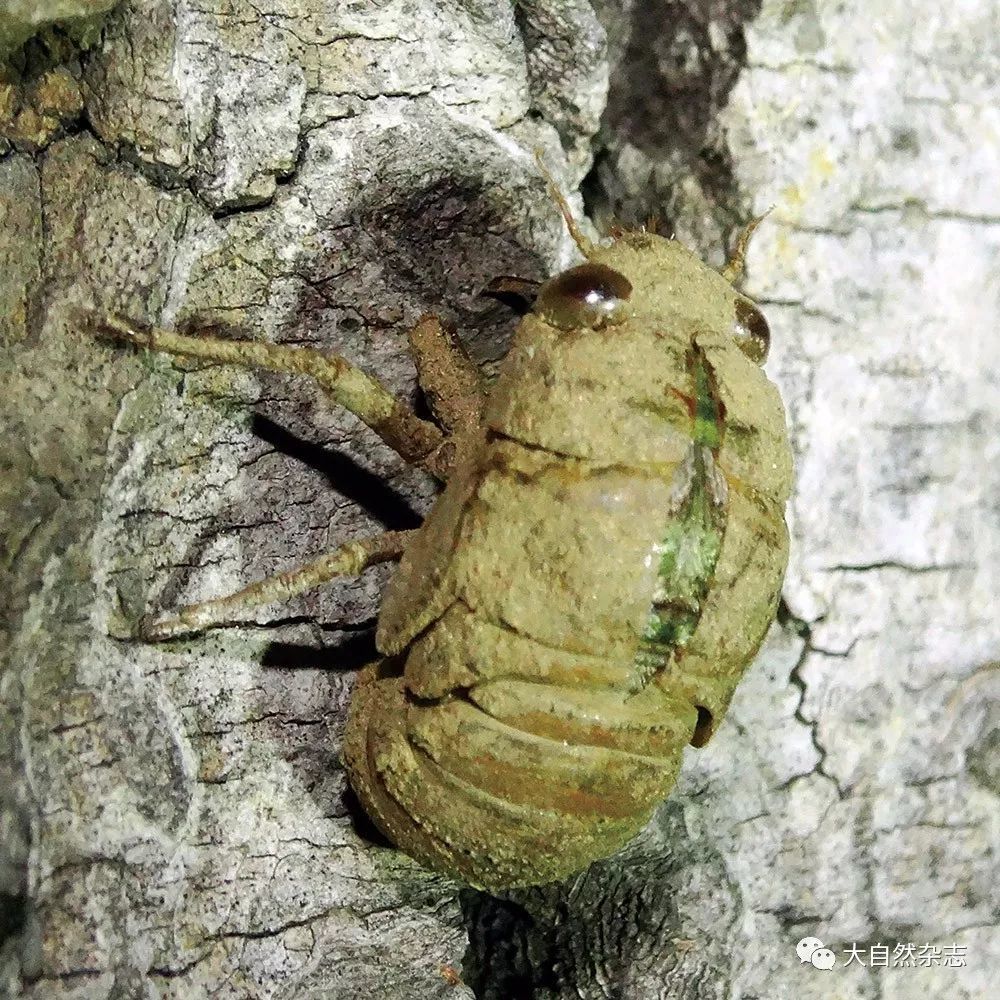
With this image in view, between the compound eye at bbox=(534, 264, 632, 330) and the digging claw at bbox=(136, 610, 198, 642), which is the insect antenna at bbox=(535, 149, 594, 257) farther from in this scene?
the digging claw at bbox=(136, 610, 198, 642)

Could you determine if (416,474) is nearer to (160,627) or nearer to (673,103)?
(160,627)

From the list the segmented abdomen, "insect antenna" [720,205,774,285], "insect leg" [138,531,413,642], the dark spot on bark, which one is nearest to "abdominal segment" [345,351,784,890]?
the segmented abdomen

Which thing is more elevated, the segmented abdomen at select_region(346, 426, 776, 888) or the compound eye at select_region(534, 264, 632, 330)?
the compound eye at select_region(534, 264, 632, 330)

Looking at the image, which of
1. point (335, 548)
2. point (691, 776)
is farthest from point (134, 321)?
point (691, 776)

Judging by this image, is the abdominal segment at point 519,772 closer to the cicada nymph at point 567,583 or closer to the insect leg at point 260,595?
the cicada nymph at point 567,583

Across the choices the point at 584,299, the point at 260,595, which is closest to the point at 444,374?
the point at 584,299

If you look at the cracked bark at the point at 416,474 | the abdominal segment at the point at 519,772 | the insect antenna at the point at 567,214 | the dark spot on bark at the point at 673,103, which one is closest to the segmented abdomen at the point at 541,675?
the abdominal segment at the point at 519,772

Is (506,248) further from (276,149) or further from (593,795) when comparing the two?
(593,795)
